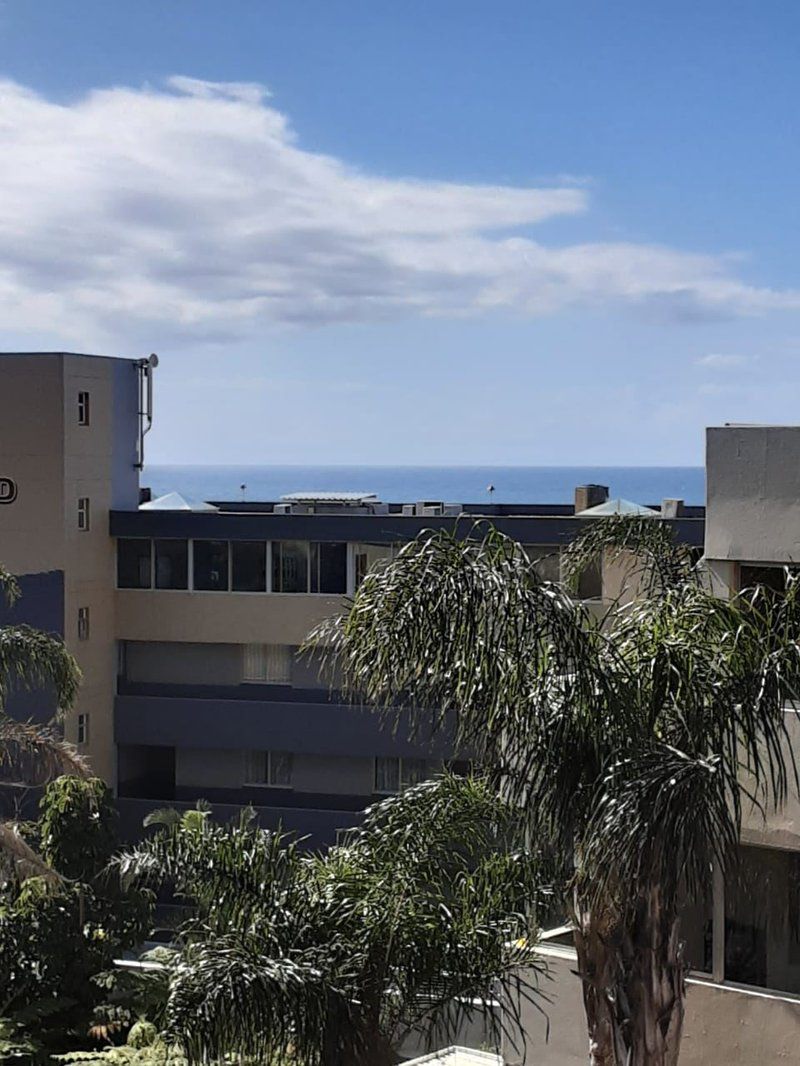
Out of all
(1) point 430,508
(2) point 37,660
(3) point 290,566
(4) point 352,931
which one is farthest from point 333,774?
(4) point 352,931

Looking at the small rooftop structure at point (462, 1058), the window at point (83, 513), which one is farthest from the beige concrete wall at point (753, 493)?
the window at point (83, 513)

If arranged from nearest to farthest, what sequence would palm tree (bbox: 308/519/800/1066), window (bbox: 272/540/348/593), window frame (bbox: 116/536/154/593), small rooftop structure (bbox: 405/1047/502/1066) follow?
palm tree (bbox: 308/519/800/1066) < small rooftop structure (bbox: 405/1047/502/1066) < window (bbox: 272/540/348/593) < window frame (bbox: 116/536/154/593)

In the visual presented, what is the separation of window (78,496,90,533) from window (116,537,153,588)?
1159 millimetres

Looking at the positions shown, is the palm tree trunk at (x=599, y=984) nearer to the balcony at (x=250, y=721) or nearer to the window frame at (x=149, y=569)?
the balcony at (x=250, y=721)

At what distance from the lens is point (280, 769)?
40.1m

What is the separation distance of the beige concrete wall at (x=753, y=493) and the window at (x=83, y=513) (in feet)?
92.2

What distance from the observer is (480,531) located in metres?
36.5

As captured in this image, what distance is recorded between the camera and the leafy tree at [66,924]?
23.7 meters

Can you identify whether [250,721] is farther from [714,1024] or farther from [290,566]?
[714,1024]

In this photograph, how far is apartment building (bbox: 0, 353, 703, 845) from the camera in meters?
38.9

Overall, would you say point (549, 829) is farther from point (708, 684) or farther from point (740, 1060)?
point (740, 1060)

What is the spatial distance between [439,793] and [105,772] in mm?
29311

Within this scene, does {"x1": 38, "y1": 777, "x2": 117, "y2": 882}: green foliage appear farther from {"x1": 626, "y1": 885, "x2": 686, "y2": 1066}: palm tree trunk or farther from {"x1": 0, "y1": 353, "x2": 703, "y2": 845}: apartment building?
{"x1": 626, "y1": 885, "x2": 686, "y2": 1066}: palm tree trunk


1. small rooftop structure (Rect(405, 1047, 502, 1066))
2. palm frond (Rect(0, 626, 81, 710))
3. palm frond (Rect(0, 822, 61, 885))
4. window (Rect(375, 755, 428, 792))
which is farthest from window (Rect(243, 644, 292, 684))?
small rooftop structure (Rect(405, 1047, 502, 1066))
